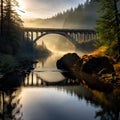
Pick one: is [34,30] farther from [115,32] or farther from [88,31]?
[115,32]

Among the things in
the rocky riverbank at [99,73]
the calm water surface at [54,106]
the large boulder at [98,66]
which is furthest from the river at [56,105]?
the large boulder at [98,66]

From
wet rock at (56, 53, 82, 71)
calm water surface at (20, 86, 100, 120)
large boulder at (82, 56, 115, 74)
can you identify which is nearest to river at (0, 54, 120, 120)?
calm water surface at (20, 86, 100, 120)

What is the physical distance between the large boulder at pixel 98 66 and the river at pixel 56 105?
29.6 feet

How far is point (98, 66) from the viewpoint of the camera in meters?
47.7

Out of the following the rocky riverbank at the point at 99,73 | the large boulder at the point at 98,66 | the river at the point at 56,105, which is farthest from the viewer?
the large boulder at the point at 98,66

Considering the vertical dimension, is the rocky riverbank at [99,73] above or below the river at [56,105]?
above

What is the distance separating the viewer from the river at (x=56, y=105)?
2317cm

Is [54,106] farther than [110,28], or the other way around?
[110,28]

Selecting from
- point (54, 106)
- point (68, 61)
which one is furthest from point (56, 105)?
point (68, 61)

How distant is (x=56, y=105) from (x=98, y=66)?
845 inches

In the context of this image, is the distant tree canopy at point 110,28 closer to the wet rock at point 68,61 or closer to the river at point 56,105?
the river at point 56,105

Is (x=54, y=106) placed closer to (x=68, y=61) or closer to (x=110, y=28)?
(x=110, y=28)

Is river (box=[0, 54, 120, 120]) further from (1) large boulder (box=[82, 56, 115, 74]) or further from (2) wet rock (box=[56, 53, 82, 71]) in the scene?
(2) wet rock (box=[56, 53, 82, 71])

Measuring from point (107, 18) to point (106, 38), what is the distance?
2.45 m
